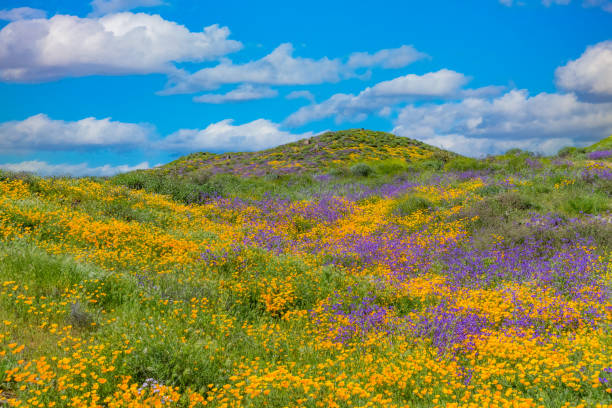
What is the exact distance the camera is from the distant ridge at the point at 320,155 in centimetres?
3581

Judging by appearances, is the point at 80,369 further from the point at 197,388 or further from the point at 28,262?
the point at 28,262

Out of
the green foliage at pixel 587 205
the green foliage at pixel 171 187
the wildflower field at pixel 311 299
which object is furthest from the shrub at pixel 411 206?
the green foliage at pixel 171 187

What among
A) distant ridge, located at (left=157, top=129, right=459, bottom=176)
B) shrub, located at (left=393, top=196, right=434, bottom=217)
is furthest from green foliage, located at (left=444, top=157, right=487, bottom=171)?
shrub, located at (left=393, top=196, right=434, bottom=217)

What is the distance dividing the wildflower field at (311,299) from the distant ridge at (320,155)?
59.1ft

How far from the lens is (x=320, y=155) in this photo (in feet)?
134

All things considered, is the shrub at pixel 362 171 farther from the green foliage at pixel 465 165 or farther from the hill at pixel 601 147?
the hill at pixel 601 147

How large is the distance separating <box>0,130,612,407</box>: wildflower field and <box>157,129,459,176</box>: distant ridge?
59.1 feet

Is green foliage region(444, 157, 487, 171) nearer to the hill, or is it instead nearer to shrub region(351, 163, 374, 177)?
shrub region(351, 163, 374, 177)

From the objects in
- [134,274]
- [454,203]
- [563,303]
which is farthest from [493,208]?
[134,274]

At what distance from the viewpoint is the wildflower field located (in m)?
4.84

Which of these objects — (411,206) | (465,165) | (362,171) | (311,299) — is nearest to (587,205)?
(411,206)

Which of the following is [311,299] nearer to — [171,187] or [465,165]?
[171,187]

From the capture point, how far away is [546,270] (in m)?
9.30

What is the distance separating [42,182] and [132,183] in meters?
5.01
